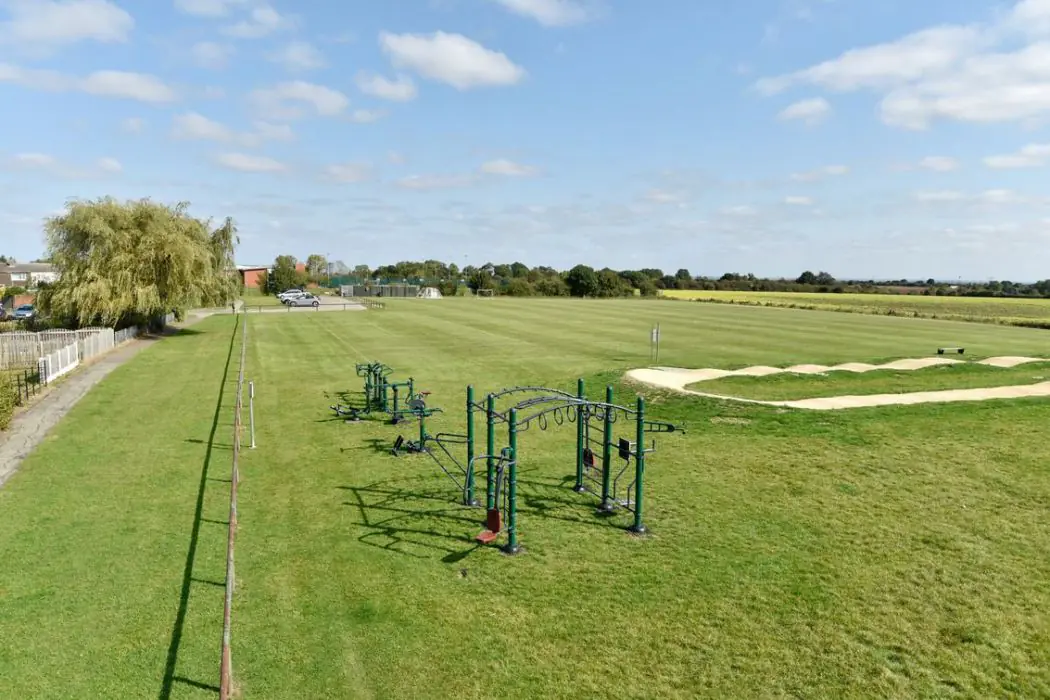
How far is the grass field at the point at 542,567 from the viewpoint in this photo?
7953 mm

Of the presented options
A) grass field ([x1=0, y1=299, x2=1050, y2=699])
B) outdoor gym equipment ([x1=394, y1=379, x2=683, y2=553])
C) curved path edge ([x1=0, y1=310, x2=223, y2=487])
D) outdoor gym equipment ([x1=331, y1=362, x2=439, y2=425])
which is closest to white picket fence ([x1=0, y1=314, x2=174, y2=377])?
curved path edge ([x1=0, y1=310, x2=223, y2=487])

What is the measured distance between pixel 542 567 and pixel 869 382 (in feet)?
73.9

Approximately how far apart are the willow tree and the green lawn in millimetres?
34138

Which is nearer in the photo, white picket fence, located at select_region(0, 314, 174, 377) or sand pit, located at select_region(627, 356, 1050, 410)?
sand pit, located at select_region(627, 356, 1050, 410)

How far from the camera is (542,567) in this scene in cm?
1067

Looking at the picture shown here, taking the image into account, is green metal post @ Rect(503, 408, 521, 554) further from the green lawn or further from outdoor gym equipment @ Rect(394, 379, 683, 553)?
the green lawn

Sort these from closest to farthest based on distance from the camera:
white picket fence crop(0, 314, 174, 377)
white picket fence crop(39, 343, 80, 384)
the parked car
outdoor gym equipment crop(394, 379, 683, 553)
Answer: outdoor gym equipment crop(394, 379, 683, 553) < white picket fence crop(39, 343, 80, 384) < white picket fence crop(0, 314, 174, 377) < the parked car

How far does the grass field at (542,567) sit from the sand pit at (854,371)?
92.5 inches

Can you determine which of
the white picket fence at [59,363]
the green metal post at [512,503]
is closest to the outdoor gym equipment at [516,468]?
the green metal post at [512,503]

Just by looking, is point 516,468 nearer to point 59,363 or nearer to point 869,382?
point 869,382

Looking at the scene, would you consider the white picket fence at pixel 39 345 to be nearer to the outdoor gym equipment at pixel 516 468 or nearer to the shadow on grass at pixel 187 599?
the shadow on grass at pixel 187 599

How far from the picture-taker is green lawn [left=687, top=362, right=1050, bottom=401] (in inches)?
1003

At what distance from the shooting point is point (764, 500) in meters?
13.7

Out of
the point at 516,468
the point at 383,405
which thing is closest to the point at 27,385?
the point at 383,405
